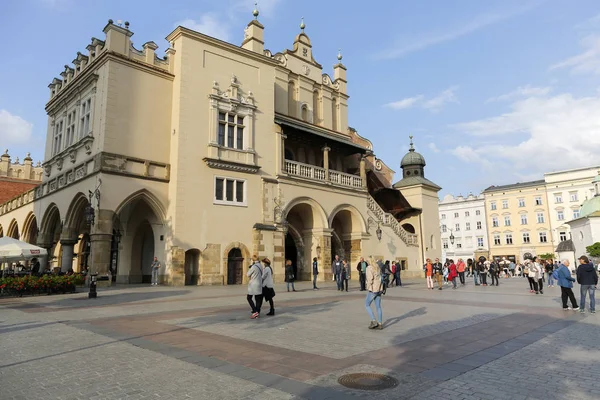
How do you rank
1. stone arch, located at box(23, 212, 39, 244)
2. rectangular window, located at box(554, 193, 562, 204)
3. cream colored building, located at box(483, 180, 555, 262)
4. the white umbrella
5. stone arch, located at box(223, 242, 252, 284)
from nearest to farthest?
the white umbrella < stone arch, located at box(223, 242, 252, 284) < stone arch, located at box(23, 212, 39, 244) < rectangular window, located at box(554, 193, 562, 204) < cream colored building, located at box(483, 180, 555, 262)

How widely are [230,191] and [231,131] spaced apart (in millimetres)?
4117

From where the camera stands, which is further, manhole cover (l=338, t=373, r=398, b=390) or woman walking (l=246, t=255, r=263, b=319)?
woman walking (l=246, t=255, r=263, b=319)

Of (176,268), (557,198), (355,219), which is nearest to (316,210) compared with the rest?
(355,219)

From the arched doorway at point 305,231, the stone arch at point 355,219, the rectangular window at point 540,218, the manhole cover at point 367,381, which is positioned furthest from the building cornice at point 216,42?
the rectangular window at point 540,218

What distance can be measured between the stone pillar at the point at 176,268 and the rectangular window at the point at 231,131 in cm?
738

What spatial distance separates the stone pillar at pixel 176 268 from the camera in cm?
2203

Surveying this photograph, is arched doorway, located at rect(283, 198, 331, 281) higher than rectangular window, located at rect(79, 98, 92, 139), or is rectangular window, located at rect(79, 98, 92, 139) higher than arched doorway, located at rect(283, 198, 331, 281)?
rectangular window, located at rect(79, 98, 92, 139)

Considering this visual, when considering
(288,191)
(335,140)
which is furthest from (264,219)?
(335,140)

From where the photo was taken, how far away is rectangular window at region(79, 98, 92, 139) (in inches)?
983

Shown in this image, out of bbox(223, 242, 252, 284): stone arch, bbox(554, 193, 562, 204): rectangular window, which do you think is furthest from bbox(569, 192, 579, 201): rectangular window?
bbox(223, 242, 252, 284): stone arch

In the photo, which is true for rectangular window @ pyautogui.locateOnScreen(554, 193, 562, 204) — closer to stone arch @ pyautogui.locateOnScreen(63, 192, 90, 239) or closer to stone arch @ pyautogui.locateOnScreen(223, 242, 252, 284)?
stone arch @ pyautogui.locateOnScreen(223, 242, 252, 284)

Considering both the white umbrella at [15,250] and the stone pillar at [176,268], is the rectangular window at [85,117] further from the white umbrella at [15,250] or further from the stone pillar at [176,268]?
the stone pillar at [176,268]

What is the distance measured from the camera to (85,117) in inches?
997

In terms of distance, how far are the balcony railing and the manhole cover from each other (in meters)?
23.4
